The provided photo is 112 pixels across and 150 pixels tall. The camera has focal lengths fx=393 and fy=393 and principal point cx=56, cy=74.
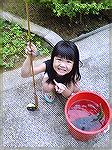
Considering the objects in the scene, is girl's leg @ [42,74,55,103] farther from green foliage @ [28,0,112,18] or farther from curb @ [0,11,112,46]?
green foliage @ [28,0,112,18]

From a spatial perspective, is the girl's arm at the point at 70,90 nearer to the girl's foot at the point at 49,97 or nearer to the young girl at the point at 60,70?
the young girl at the point at 60,70

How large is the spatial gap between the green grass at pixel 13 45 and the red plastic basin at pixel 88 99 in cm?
74

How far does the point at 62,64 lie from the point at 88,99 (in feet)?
1.58

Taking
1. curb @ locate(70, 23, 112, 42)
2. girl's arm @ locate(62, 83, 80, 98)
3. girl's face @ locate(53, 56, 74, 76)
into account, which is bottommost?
girl's arm @ locate(62, 83, 80, 98)

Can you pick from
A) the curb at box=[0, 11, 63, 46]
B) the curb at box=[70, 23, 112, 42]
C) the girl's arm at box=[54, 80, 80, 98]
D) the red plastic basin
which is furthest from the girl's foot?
the curb at box=[70, 23, 112, 42]

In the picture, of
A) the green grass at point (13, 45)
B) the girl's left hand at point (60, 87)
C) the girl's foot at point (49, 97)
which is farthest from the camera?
the green grass at point (13, 45)

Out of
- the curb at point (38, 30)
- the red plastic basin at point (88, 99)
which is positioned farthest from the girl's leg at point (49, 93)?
the curb at point (38, 30)

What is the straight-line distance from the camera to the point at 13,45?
4047 mm

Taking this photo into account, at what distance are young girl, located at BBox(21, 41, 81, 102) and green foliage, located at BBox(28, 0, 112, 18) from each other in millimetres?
883

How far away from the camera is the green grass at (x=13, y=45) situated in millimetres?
3906

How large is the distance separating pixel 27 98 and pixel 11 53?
566 mm

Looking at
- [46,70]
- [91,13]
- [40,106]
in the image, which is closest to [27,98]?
[40,106]

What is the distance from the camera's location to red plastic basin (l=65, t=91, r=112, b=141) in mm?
3145

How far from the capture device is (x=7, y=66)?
12.6 ft
